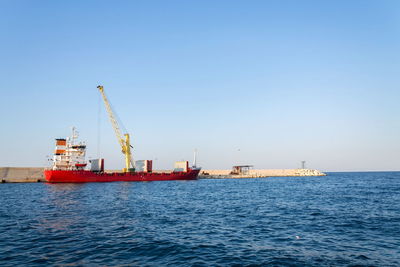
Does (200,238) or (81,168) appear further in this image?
(81,168)

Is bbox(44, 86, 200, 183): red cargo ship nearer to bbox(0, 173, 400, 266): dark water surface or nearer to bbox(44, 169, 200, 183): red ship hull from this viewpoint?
bbox(44, 169, 200, 183): red ship hull

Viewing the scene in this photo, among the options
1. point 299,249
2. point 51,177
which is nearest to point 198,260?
point 299,249

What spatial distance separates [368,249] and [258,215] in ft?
42.1

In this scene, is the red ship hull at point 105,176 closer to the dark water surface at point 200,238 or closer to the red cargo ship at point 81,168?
the red cargo ship at point 81,168

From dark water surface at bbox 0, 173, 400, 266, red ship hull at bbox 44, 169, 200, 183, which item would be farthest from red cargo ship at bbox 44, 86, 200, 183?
dark water surface at bbox 0, 173, 400, 266

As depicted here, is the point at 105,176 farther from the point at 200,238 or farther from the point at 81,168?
the point at 200,238

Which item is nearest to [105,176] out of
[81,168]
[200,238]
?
[81,168]

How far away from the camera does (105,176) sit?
92625 mm

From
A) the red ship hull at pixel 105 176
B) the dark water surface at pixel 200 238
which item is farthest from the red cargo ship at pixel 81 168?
the dark water surface at pixel 200 238

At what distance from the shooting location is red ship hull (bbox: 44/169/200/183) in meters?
81.6

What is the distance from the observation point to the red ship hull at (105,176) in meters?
81.6

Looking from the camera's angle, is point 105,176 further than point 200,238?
Yes

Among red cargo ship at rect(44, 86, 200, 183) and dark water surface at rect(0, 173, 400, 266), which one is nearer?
dark water surface at rect(0, 173, 400, 266)

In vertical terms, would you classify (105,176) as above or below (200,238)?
below
